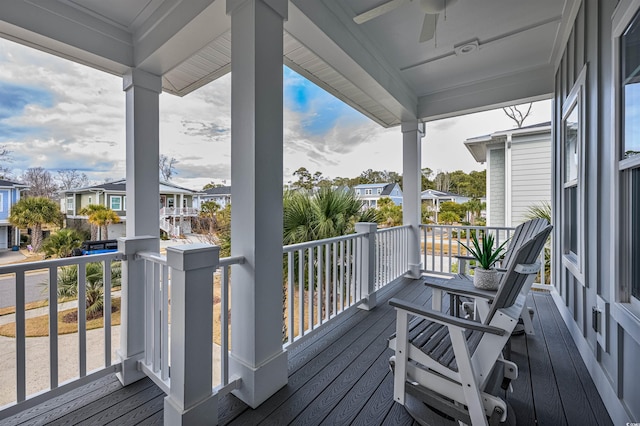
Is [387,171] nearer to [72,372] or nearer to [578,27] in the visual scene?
[578,27]

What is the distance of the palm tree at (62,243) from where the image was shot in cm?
294

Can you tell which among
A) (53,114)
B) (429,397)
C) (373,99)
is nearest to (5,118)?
(53,114)

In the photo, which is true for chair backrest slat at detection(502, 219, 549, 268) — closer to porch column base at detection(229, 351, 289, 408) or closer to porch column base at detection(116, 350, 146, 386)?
porch column base at detection(229, 351, 289, 408)

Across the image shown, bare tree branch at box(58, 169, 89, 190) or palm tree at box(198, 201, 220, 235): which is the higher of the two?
bare tree branch at box(58, 169, 89, 190)

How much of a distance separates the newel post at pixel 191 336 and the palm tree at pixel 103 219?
260cm

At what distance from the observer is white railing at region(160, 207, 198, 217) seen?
4.23m

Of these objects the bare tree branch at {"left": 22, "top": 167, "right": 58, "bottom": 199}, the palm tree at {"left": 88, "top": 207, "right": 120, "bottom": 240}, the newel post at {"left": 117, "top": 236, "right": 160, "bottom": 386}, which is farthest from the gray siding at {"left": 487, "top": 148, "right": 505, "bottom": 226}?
the bare tree branch at {"left": 22, "top": 167, "right": 58, "bottom": 199}

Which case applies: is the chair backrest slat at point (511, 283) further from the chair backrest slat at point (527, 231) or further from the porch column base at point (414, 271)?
the porch column base at point (414, 271)

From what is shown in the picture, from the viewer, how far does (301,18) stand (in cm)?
210

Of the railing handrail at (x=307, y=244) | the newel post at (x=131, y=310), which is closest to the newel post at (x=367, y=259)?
the railing handrail at (x=307, y=244)

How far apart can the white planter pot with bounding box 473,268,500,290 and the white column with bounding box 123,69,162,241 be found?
296cm

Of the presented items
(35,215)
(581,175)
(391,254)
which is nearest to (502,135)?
(391,254)

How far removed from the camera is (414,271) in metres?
4.59

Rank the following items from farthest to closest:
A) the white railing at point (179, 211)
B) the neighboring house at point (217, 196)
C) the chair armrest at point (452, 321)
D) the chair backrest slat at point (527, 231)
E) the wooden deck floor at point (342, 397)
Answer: the neighboring house at point (217, 196) → the white railing at point (179, 211) → the chair backrest slat at point (527, 231) → the wooden deck floor at point (342, 397) → the chair armrest at point (452, 321)
